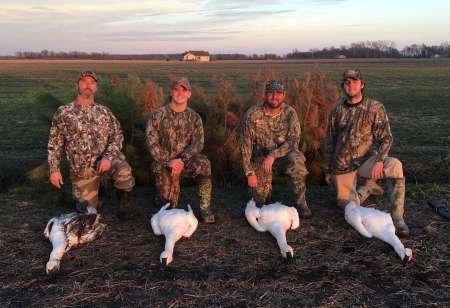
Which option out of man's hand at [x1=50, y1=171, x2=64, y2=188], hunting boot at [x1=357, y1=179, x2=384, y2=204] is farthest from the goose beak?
hunting boot at [x1=357, y1=179, x2=384, y2=204]

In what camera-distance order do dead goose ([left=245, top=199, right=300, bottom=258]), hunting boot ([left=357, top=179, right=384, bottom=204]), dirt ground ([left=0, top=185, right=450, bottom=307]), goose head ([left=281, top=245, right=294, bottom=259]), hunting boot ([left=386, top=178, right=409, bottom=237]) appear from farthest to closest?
hunting boot ([left=357, top=179, right=384, bottom=204]), hunting boot ([left=386, top=178, right=409, bottom=237]), dead goose ([left=245, top=199, right=300, bottom=258]), goose head ([left=281, top=245, right=294, bottom=259]), dirt ground ([left=0, top=185, right=450, bottom=307])

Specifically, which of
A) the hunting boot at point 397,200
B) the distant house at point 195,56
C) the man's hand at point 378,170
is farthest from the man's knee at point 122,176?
the distant house at point 195,56

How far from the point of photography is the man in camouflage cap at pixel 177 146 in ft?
19.4

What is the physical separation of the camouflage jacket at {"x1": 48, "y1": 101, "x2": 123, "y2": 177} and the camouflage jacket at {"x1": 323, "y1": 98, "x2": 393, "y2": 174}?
285cm

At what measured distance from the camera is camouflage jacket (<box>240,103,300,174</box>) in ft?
19.9

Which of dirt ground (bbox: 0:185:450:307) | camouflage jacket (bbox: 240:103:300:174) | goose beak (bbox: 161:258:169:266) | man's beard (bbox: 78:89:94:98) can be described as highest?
man's beard (bbox: 78:89:94:98)

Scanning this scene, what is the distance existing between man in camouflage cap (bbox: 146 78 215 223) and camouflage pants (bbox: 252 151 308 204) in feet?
2.30

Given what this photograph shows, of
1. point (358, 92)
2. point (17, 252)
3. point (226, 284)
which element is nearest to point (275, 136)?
point (358, 92)

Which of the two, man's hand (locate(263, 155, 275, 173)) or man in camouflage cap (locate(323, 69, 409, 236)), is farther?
man's hand (locate(263, 155, 275, 173))

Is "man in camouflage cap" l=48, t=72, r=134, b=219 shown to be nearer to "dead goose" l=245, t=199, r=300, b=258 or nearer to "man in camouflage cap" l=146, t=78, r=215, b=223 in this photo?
"man in camouflage cap" l=146, t=78, r=215, b=223

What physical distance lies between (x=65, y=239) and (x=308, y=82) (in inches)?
204

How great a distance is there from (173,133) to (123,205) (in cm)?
113

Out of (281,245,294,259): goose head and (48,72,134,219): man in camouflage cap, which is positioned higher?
(48,72,134,219): man in camouflage cap

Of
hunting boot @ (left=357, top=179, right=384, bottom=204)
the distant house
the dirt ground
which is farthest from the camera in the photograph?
the distant house
